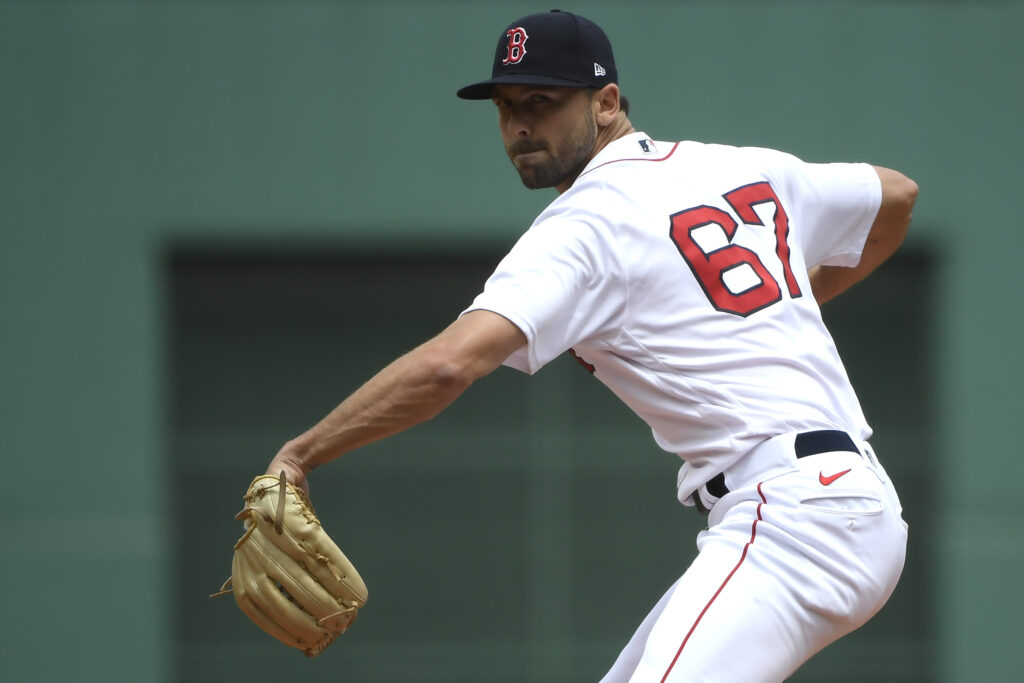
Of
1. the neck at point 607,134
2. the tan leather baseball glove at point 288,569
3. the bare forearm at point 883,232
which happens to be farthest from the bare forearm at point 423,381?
the bare forearm at point 883,232

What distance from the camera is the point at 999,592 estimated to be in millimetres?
7312

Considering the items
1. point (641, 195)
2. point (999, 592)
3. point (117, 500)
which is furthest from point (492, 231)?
point (641, 195)

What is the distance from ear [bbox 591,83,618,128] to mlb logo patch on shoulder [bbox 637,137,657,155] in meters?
0.14

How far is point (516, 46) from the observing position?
2.91 metres

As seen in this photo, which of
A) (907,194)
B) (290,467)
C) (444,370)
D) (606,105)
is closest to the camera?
(444,370)

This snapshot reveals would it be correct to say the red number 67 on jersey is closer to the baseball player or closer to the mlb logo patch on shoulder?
the baseball player

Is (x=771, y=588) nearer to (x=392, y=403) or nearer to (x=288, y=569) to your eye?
(x=392, y=403)

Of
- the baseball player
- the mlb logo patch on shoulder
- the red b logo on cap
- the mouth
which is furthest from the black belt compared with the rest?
the red b logo on cap

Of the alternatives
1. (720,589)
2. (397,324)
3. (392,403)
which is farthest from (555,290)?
(397,324)

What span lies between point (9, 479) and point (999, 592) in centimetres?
541

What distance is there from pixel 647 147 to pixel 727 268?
39cm

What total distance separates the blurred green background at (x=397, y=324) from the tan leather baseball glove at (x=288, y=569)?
15.6 ft

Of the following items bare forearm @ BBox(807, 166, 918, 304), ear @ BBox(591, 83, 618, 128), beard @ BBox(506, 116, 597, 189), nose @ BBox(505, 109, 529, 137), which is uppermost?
ear @ BBox(591, 83, 618, 128)

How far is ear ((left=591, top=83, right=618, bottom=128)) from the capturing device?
3010mm
